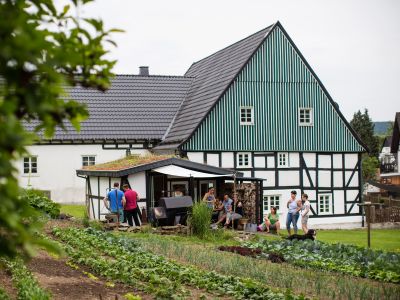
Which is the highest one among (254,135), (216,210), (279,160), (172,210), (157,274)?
(254,135)

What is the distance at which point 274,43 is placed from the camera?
29.0 meters

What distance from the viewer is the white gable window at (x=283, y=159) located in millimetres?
29016

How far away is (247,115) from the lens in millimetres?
28719

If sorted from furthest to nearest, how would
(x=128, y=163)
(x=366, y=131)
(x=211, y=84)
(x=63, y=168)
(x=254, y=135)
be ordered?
(x=366, y=131)
(x=63, y=168)
(x=211, y=84)
(x=254, y=135)
(x=128, y=163)

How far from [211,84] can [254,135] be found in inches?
153

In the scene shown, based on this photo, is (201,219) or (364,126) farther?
(364,126)

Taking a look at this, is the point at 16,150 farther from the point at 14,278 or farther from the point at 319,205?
the point at 319,205

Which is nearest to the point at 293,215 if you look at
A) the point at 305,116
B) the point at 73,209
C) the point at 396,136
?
the point at 305,116

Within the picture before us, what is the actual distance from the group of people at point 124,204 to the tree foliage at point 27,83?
1584 centimetres

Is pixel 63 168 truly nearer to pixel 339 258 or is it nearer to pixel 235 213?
pixel 235 213

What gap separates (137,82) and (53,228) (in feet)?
59.6

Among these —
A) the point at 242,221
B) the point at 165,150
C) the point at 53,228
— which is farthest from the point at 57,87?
the point at 165,150

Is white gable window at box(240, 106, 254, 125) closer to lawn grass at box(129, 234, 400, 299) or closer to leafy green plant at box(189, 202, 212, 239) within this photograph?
leafy green plant at box(189, 202, 212, 239)

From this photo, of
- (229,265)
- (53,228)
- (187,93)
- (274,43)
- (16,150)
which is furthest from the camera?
(187,93)
